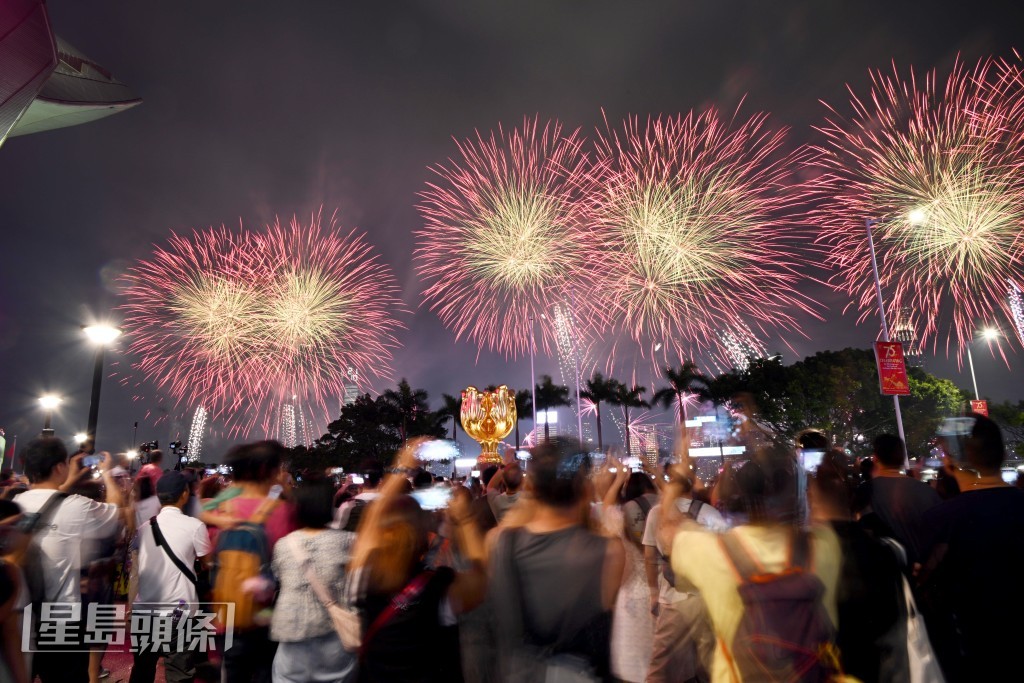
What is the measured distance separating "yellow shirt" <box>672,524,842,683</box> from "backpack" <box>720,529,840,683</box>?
4 centimetres

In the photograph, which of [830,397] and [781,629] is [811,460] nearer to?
[781,629]

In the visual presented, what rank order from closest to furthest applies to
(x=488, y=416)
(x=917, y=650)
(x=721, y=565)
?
(x=721, y=565) → (x=917, y=650) → (x=488, y=416)

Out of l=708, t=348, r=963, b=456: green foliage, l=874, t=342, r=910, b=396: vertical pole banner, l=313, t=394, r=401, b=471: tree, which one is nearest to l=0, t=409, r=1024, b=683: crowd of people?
l=874, t=342, r=910, b=396: vertical pole banner

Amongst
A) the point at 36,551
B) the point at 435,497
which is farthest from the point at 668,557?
the point at 36,551

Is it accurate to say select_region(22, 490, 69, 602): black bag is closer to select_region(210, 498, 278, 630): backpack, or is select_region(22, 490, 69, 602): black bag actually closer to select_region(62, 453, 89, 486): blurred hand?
select_region(62, 453, 89, 486): blurred hand

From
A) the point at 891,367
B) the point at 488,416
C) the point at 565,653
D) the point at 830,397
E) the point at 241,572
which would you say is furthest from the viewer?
the point at 830,397

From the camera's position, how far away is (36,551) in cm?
349

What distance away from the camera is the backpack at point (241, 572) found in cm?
375

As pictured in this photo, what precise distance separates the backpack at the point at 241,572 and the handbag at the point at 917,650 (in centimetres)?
355

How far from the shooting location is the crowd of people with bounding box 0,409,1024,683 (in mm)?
Answer: 2504

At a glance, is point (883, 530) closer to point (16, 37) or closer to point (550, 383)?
point (16, 37)

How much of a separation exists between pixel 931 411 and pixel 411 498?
6008 centimetres

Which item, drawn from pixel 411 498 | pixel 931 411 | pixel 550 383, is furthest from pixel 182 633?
pixel 931 411

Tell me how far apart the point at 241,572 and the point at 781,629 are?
3092 millimetres
